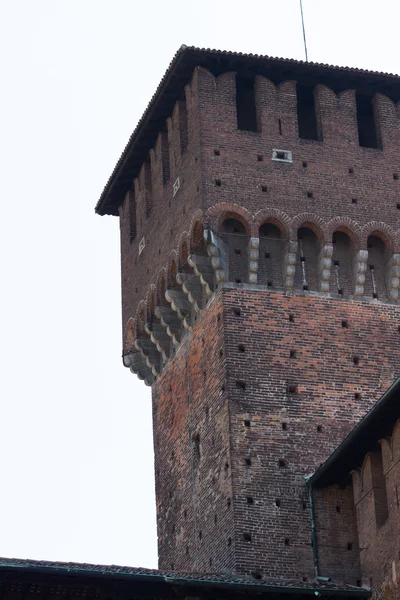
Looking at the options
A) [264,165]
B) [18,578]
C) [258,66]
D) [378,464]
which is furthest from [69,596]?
[258,66]

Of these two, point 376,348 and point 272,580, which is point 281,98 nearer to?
point 376,348

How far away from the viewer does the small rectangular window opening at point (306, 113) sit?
32.5 m

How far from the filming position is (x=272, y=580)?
88.5 feet

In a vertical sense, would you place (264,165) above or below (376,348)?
above

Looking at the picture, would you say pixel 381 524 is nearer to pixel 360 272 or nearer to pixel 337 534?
pixel 337 534

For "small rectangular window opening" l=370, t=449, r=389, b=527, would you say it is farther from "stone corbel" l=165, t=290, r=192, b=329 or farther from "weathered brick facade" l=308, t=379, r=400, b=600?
"stone corbel" l=165, t=290, r=192, b=329

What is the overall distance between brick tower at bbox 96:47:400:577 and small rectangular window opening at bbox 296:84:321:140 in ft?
0.13

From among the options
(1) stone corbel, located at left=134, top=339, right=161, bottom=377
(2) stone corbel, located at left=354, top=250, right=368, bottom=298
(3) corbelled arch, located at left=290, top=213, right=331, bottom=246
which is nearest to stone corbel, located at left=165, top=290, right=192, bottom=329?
(1) stone corbel, located at left=134, top=339, right=161, bottom=377

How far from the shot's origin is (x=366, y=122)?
33156mm

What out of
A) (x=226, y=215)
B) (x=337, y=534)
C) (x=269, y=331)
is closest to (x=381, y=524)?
(x=337, y=534)

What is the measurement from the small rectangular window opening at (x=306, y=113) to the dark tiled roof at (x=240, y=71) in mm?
280

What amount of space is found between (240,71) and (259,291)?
479 cm

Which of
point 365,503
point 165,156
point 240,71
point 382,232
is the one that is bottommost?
point 365,503

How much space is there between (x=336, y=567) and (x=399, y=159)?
8.65 m
